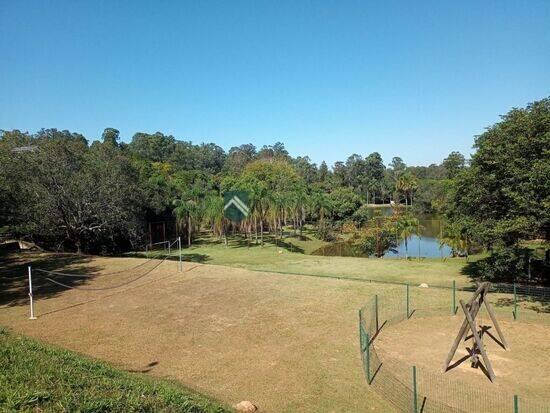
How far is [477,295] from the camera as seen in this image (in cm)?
1268

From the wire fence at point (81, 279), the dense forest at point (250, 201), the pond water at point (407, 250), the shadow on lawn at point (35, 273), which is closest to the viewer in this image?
the dense forest at point (250, 201)

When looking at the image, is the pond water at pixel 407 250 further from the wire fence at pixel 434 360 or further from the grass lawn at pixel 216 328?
the wire fence at pixel 434 360

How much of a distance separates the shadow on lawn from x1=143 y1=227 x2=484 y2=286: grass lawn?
374 inches

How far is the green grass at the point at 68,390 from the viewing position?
20.8 ft

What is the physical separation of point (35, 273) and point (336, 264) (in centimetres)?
2039

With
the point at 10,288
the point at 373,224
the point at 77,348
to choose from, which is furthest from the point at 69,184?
the point at 373,224

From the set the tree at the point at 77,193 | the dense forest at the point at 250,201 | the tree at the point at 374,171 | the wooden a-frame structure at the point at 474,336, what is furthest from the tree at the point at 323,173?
the wooden a-frame structure at the point at 474,336

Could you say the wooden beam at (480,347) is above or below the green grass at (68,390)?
below

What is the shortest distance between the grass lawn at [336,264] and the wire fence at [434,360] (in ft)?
13.7

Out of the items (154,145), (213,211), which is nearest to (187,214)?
(213,211)

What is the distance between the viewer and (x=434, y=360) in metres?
12.8

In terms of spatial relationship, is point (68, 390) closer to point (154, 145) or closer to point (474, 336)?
point (474, 336)

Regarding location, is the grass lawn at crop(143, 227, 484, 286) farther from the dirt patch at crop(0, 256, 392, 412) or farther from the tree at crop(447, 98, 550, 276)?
the tree at crop(447, 98, 550, 276)

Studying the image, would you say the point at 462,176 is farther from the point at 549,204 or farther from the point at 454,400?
the point at 454,400
